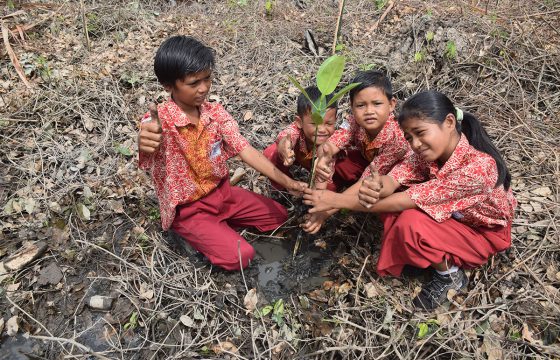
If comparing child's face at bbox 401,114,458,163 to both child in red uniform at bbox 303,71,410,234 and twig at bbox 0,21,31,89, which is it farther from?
twig at bbox 0,21,31,89

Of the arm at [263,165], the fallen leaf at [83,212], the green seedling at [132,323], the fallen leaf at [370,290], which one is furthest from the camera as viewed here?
the fallen leaf at [83,212]

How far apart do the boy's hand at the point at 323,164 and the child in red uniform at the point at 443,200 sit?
16 centimetres

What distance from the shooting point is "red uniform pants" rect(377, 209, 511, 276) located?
176 centimetres

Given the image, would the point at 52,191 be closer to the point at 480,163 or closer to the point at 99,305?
the point at 99,305

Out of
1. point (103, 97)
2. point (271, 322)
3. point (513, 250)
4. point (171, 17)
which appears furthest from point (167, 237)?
point (171, 17)

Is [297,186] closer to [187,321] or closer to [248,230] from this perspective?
[248,230]

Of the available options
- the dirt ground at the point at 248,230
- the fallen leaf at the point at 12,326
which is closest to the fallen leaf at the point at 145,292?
the dirt ground at the point at 248,230

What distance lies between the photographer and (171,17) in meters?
4.71

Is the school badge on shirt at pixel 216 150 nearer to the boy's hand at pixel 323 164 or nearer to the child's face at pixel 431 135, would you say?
the boy's hand at pixel 323 164

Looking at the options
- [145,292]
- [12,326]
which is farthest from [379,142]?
[12,326]

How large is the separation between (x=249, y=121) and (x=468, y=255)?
80.0 inches

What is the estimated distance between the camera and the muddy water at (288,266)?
2139mm

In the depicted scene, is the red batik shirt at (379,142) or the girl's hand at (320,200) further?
the red batik shirt at (379,142)

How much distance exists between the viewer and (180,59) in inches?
67.6
